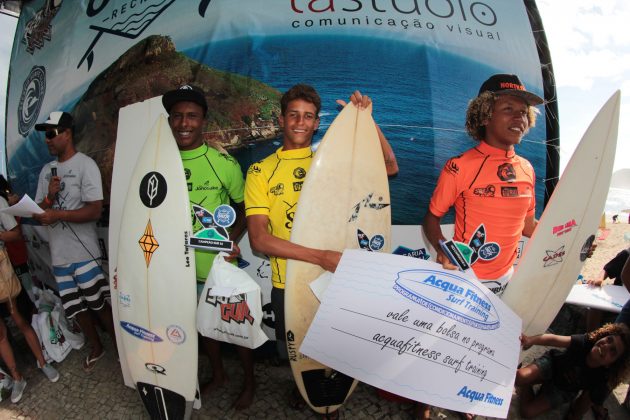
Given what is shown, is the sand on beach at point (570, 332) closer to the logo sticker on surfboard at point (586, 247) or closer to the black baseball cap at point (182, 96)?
the logo sticker on surfboard at point (586, 247)

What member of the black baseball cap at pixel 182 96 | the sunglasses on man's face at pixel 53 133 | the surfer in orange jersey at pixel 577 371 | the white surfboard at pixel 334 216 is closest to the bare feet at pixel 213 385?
the white surfboard at pixel 334 216

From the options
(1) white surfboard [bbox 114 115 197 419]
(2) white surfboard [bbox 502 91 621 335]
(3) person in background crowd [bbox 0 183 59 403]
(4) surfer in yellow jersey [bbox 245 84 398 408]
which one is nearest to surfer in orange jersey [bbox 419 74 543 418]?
(2) white surfboard [bbox 502 91 621 335]

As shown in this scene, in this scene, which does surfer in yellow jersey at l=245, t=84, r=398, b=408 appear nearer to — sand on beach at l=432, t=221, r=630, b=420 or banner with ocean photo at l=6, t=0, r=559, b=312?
banner with ocean photo at l=6, t=0, r=559, b=312

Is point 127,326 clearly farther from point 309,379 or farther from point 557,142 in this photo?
point 557,142

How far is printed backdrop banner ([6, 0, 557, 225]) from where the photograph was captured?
2.27 m

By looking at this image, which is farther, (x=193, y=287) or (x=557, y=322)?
(x=557, y=322)

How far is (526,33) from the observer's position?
2.67 m

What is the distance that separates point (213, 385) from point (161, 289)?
36.5 inches

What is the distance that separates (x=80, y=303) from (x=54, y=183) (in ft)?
3.59

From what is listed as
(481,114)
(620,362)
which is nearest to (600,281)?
(620,362)

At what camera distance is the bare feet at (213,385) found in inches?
88.0

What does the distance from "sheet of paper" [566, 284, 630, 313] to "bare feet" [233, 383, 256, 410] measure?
280cm

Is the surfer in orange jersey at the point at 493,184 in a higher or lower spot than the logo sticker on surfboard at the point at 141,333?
higher

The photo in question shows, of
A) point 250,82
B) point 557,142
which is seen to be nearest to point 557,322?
point 557,142
